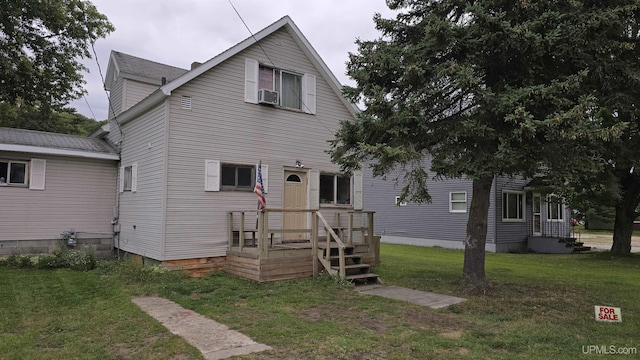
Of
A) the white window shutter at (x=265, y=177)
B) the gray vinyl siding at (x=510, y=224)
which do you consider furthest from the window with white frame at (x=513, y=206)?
the white window shutter at (x=265, y=177)

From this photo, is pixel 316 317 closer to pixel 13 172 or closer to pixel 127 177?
pixel 127 177

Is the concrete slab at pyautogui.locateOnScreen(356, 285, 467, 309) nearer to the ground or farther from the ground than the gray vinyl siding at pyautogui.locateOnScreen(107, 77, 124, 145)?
nearer to the ground

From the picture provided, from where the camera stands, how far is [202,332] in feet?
18.4

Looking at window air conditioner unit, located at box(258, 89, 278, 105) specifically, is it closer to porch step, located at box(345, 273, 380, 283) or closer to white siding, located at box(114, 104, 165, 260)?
white siding, located at box(114, 104, 165, 260)

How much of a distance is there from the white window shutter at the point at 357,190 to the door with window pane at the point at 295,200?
167 centimetres

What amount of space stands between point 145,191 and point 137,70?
499 centimetres

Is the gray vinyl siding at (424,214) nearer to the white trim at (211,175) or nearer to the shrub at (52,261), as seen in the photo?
the white trim at (211,175)

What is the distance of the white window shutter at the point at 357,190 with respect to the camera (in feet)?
42.2

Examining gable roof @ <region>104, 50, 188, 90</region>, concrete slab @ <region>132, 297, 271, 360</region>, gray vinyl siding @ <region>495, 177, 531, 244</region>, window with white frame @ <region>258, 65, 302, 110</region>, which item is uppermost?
gable roof @ <region>104, 50, 188, 90</region>

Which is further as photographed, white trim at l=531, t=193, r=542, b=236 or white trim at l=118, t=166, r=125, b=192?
white trim at l=531, t=193, r=542, b=236

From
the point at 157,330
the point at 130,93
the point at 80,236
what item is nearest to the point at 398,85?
the point at 157,330

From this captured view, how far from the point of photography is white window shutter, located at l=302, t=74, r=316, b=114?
40.0 ft

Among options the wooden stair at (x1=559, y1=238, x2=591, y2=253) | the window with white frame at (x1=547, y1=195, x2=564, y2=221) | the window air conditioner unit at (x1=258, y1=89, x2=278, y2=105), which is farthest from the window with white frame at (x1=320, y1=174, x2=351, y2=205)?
the window with white frame at (x1=547, y1=195, x2=564, y2=221)

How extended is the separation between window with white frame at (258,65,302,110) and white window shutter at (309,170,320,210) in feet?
6.36
